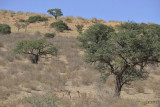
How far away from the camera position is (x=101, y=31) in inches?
834

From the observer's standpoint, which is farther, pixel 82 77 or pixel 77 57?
pixel 77 57

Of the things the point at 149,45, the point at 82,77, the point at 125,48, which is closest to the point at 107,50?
the point at 125,48

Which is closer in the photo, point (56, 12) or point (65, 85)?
point (65, 85)

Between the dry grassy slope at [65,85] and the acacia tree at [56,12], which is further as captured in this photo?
the acacia tree at [56,12]

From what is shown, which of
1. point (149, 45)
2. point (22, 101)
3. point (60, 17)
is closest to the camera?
point (22, 101)

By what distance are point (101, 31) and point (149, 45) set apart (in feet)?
41.7

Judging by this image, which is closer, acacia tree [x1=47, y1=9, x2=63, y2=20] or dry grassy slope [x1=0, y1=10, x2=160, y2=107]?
dry grassy slope [x1=0, y1=10, x2=160, y2=107]

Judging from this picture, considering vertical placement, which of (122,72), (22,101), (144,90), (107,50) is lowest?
(144,90)

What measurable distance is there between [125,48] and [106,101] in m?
2.29

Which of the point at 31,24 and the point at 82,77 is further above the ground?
the point at 31,24

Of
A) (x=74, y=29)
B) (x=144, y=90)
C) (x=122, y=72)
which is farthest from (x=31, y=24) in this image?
(x=122, y=72)

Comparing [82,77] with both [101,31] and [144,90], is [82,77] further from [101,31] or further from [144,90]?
[101,31]

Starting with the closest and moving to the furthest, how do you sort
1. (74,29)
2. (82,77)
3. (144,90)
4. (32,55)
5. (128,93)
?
1. (128,93)
2. (144,90)
3. (82,77)
4. (32,55)
5. (74,29)

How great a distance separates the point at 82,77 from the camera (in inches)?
588
